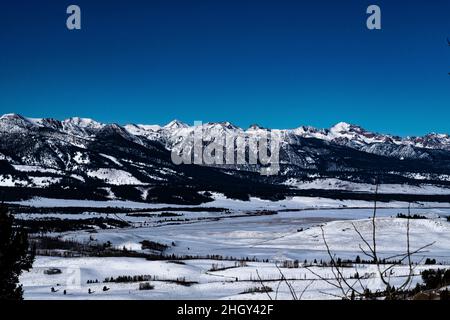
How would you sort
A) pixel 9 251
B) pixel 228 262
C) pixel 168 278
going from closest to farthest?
pixel 9 251
pixel 168 278
pixel 228 262

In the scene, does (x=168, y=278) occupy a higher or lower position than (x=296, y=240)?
higher

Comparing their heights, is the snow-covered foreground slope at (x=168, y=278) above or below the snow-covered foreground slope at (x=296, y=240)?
above

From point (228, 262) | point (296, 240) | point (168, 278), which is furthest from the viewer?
point (296, 240)

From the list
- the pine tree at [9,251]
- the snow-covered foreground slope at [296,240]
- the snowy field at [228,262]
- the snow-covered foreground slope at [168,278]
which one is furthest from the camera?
the snow-covered foreground slope at [296,240]

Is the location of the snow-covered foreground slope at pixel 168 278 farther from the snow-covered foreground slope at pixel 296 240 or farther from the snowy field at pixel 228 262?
the snow-covered foreground slope at pixel 296 240

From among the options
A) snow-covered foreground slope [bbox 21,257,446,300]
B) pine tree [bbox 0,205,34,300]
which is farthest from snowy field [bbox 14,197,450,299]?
pine tree [bbox 0,205,34,300]

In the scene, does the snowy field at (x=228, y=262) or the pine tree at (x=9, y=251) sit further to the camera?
the snowy field at (x=228, y=262)

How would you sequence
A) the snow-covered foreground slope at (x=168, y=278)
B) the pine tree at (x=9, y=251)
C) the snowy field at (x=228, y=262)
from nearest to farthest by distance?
the pine tree at (x=9, y=251) < the snow-covered foreground slope at (x=168, y=278) < the snowy field at (x=228, y=262)

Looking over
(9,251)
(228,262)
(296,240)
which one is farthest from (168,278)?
(296,240)

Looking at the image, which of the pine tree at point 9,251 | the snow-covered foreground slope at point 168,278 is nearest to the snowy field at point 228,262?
the snow-covered foreground slope at point 168,278

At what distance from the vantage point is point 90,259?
4784cm

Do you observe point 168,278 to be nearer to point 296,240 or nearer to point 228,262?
point 228,262
